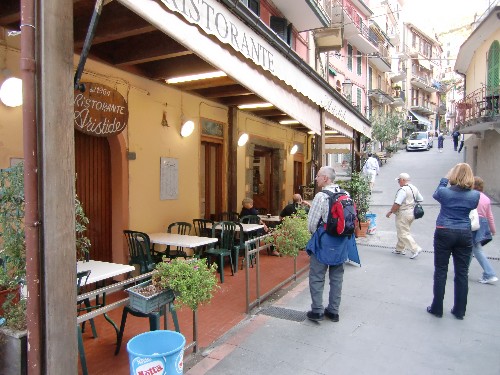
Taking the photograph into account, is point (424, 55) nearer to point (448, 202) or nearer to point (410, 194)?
point (410, 194)

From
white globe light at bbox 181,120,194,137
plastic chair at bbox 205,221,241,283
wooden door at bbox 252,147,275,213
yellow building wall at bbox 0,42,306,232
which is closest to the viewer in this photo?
yellow building wall at bbox 0,42,306,232

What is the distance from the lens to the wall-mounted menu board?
22.0 ft

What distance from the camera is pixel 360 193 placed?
961 cm

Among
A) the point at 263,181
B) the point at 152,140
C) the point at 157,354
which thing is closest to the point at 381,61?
the point at 263,181

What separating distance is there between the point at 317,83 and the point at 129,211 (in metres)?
3.61

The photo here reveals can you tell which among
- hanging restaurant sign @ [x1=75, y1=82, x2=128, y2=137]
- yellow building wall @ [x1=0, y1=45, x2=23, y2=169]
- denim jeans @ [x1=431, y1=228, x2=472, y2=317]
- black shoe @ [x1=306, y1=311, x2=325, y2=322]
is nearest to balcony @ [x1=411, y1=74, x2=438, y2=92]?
denim jeans @ [x1=431, y1=228, x2=472, y2=317]

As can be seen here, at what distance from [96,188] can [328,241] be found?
139 inches

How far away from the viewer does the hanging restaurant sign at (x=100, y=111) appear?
5035 mm

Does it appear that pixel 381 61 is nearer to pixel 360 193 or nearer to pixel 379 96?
pixel 379 96

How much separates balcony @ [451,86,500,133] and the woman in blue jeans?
39.7 ft

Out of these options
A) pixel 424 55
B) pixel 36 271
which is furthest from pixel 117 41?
pixel 424 55

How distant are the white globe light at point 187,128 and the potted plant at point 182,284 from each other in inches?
163

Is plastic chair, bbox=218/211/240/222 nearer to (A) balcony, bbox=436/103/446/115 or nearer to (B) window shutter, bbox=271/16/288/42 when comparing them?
(B) window shutter, bbox=271/16/288/42

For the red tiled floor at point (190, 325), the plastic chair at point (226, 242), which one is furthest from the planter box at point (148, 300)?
the plastic chair at point (226, 242)
